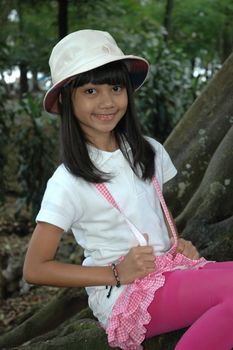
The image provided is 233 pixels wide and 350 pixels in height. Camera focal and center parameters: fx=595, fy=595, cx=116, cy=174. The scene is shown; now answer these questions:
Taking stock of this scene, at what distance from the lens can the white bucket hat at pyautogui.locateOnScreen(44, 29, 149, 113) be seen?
6.23 ft

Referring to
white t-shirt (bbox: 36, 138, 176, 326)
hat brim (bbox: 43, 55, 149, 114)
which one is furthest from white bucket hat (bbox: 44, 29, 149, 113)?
white t-shirt (bbox: 36, 138, 176, 326)

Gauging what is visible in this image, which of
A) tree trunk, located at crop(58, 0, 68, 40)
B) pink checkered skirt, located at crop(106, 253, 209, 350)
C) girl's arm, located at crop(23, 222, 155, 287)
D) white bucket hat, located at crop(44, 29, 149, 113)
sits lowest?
tree trunk, located at crop(58, 0, 68, 40)

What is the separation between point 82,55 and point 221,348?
0.99 metres

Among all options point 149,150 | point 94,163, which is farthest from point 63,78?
point 149,150

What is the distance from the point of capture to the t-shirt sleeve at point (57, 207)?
1.83 metres

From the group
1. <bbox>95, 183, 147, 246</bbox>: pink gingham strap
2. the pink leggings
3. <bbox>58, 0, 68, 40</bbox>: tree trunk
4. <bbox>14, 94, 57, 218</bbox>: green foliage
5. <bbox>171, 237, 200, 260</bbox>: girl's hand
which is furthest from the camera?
<bbox>58, 0, 68, 40</bbox>: tree trunk

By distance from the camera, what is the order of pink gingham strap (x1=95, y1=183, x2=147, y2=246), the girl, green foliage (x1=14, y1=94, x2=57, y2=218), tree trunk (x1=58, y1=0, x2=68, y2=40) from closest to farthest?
1. the girl
2. pink gingham strap (x1=95, y1=183, x2=147, y2=246)
3. green foliage (x1=14, y1=94, x2=57, y2=218)
4. tree trunk (x1=58, y1=0, x2=68, y2=40)

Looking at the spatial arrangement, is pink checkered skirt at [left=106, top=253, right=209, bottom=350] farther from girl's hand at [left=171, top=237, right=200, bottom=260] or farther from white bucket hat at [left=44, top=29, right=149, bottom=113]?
white bucket hat at [left=44, top=29, right=149, bottom=113]

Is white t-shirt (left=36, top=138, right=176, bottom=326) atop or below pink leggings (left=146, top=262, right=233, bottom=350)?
atop

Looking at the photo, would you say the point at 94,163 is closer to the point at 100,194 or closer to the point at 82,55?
the point at 100,194

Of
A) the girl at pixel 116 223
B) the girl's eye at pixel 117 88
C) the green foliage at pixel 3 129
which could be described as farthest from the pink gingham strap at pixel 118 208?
the green foliage at pixel 3 129

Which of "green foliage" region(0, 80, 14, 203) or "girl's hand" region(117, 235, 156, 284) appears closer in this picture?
"girl's hand" region(117, 235, 156, 284)

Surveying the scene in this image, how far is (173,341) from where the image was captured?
196 cm

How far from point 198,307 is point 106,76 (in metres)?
0.80
